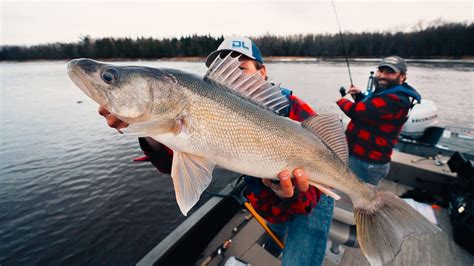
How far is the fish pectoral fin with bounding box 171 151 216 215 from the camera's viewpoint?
1.57 metres

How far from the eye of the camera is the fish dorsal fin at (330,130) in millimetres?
1892

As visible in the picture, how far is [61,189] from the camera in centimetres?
806

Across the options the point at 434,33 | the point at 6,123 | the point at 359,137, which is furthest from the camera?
the point at 434,33

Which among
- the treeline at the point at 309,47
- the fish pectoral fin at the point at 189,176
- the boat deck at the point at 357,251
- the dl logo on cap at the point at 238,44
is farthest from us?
the treeline at the point at 309,47

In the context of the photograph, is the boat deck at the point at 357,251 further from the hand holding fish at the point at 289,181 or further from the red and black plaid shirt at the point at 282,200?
the hand holding fish at the point at 289,181

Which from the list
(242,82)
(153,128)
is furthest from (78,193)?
(242,82)

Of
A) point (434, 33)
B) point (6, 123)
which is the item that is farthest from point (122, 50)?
point (434, 33)

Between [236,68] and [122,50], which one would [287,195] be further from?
[122,50]

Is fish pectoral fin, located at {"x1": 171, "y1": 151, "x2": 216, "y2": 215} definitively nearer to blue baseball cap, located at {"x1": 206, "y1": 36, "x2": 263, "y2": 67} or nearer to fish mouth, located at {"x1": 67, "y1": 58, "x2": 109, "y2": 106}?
fish mouth, located at {"x1": 67, "y1": 58, "x2": 109, "y2": 106}

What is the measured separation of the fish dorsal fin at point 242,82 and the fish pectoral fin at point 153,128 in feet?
1.36

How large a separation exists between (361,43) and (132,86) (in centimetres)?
6397

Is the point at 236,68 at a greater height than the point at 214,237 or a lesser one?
greater

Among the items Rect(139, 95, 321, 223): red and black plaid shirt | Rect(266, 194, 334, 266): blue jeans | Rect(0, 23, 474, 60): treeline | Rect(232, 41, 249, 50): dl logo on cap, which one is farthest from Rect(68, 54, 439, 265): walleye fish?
Rect(0, 23, 474, 60): treeline

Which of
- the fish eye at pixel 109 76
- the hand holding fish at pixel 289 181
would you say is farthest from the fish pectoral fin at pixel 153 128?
the hand holding fish at pixel 289 181
